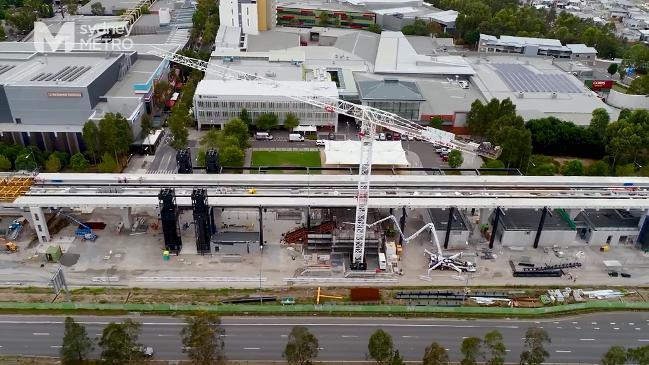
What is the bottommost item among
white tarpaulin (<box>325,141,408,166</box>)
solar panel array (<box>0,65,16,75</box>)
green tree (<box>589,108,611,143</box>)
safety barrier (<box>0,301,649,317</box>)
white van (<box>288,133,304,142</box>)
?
Result: safety barrier (<box>0,301,649,317</box>)

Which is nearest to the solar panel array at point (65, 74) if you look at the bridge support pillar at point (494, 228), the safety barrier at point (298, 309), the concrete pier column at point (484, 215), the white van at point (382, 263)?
the safety barrier at point (298, 309)

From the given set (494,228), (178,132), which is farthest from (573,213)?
(178,132)

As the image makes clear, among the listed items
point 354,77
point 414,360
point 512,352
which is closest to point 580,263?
point 512,352

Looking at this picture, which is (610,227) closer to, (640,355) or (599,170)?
(599,170)

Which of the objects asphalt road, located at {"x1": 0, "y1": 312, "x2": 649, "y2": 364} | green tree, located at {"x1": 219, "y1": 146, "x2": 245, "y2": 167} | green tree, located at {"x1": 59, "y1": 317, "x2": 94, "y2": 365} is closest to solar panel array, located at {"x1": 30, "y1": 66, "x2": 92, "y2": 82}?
green tree, located at {"x1": 219, "y1": 146, "x2": 245, "y2": 167}

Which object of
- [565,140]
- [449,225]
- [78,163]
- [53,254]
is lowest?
[53,254]

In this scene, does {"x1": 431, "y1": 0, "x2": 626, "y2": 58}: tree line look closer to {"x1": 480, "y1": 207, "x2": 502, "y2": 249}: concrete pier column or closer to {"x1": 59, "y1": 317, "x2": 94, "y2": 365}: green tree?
{"x1": 480, "y1": 207, "x2": 502, "y2": 249}: concrete pier column
